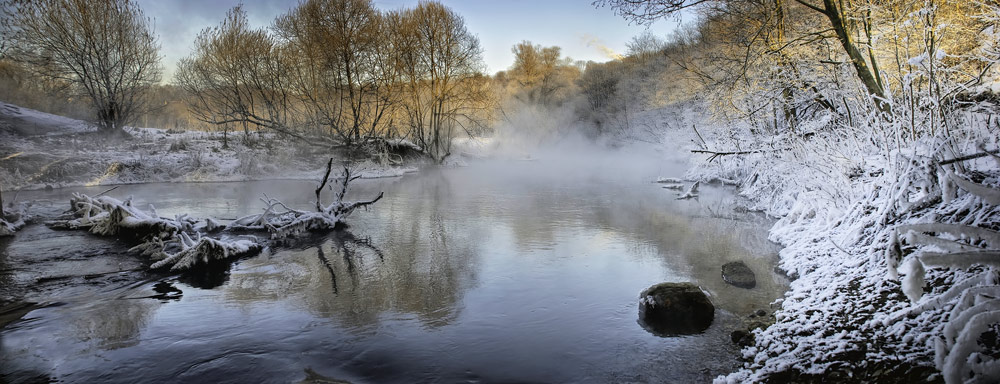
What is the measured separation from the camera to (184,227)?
1023 cm

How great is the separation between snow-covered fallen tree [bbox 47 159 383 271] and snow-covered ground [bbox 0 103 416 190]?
10.0 m

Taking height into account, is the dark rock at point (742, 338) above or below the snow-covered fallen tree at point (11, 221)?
below

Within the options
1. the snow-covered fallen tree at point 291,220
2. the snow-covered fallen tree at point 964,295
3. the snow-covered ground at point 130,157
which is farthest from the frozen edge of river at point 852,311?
the snow-covered ground at point 130,157

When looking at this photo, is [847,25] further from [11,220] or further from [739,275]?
[11,220]

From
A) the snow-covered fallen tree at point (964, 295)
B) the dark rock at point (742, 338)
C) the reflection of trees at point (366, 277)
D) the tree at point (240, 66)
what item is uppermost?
the tree at point (240, 66)

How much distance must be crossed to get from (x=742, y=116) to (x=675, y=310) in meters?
8.34

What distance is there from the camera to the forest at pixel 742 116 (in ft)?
12.3

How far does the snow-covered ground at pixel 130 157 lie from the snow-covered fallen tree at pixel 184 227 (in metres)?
10.0

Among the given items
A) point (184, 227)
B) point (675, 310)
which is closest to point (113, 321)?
point (184, 227)

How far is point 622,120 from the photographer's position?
44.9 meters

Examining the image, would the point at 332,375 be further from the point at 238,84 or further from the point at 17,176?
the point at 238,84

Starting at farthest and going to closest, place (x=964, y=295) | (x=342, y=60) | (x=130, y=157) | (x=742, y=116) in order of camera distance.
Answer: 1. (x=342, y=60)
2. (x=130, y=157)
3. (x=742, y=116)
4. (x=964, y=295)

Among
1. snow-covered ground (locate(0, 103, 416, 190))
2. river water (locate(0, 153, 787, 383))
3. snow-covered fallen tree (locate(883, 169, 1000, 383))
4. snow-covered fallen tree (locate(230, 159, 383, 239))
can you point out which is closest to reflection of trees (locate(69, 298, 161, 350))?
river water (locate(0, 153, 787, 383))

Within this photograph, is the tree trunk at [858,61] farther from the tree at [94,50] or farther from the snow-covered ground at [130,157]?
the tree at [94,50]
